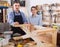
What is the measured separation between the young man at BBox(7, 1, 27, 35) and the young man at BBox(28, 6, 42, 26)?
80mm

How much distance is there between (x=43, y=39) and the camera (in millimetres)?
1278

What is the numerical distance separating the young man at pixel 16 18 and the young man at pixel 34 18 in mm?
80

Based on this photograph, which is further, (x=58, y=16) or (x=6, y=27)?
(x=58, y=16)

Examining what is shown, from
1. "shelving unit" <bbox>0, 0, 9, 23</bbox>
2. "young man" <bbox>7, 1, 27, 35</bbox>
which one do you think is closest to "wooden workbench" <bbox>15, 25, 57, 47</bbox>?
"young man" <bbox>7, 1, 27, 35</bbox>

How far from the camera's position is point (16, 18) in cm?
127

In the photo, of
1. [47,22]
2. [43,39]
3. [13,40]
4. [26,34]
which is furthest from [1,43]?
[47,22]

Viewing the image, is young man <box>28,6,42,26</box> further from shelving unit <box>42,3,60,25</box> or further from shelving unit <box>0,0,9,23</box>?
shelving unit <box>0,0,9,23</box>

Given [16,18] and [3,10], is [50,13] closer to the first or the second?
[16,18]

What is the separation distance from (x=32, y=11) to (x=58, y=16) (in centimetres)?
25

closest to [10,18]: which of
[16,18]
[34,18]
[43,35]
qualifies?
[16,18]

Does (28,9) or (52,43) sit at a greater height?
(28,9)

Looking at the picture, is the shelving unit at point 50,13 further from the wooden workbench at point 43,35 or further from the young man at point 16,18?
the young man at point 16,18

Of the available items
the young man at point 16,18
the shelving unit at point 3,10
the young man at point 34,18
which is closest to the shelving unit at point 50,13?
the young man at point 34,18

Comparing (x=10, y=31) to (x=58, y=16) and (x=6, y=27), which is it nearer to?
(x=6, y=27)
